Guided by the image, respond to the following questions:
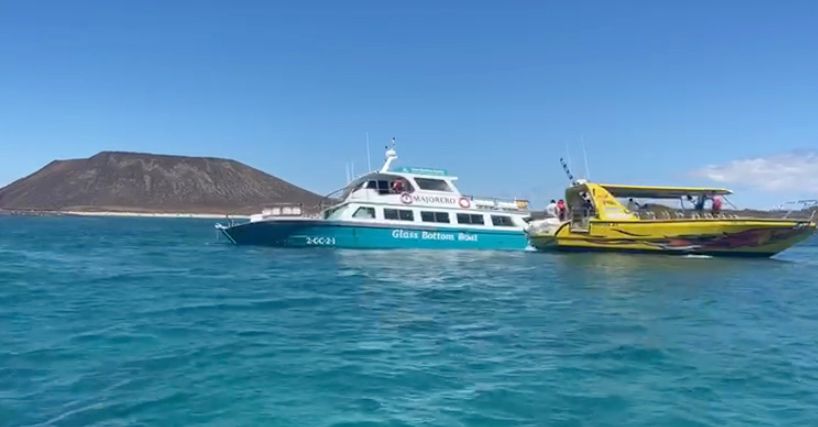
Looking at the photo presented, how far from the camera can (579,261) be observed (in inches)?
1121

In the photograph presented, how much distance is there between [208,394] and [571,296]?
1157cm

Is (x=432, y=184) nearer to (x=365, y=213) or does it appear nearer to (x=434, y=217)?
(x=434, y=217)

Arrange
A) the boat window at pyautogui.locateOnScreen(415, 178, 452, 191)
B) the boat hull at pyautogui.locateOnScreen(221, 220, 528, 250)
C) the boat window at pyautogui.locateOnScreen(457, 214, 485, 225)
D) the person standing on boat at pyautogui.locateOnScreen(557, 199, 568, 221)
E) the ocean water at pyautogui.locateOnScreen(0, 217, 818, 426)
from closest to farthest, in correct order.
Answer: the ocean water at pyautogui.locateOnScreen(0, 217, 818, 426)
the boat hull at pyautogui.locateOnScreen(221, 220, 528, 250)
the boat window at pyautogui.locateOnScreen(457, 214, 485, 225)
the person standing on boat at pyautogui.locateOnScreen(557, 199, 568, 221)
the boat window at pyautogui.locateOnScreen(415, 178, 452, 191)

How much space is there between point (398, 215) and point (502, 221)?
20.9 ft

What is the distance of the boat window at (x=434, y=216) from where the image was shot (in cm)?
3478

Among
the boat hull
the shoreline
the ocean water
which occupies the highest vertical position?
the shoreline

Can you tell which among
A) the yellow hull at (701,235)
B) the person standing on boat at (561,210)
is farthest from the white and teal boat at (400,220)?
the yellow hull at (701,235)

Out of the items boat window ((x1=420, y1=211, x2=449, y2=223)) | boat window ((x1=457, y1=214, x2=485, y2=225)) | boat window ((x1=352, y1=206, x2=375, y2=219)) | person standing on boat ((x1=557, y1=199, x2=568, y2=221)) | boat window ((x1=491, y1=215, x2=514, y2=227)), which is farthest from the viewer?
boat window ((x1=491, y1=215, x2=514, y2=227))

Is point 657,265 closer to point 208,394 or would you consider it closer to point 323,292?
Result: point 323,292

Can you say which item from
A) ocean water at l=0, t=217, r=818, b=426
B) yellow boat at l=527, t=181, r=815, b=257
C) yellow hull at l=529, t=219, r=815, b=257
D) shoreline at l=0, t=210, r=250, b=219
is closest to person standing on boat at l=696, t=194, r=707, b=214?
yellow boat at l=527, t=181, r=815, b=257

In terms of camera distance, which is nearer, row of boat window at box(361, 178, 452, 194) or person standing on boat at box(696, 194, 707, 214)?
person standing on boat at box(696, 194, 707, 214)

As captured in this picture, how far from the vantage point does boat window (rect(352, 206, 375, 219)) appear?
34.0 m

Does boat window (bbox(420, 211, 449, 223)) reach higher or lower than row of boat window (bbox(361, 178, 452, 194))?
lower

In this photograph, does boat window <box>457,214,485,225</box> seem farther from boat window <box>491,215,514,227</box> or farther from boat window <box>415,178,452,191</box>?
boat window <box>415,178,452,191</box>
